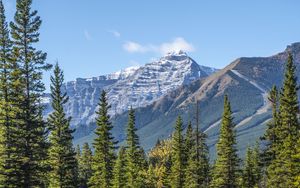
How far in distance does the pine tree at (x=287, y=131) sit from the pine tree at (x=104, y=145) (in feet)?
75.8

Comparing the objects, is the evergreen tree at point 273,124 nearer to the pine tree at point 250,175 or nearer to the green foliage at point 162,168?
the pine tree at point 250,175

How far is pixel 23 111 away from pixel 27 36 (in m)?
6.63

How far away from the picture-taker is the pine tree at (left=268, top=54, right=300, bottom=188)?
60.8 metres

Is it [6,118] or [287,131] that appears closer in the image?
[6,118]

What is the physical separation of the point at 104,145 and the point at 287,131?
25.8 m

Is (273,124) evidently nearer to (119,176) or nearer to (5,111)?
(119,176)

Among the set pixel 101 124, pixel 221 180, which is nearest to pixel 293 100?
pixel 221 180

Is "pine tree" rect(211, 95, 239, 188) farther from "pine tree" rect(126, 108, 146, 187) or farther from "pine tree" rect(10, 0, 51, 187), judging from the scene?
"pine tree" rect(10, 0, 51, 187)

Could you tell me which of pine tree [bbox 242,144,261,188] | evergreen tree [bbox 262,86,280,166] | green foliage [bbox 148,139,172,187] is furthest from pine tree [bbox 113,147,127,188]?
evergreen tree [bbox 262,86,280,166]

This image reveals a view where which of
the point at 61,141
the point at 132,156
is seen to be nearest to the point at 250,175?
the point at 132,156

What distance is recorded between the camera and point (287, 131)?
213ft

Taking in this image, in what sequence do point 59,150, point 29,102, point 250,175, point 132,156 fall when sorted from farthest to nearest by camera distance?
point 250,175 < point 132,156 < point 59,150 < point 29,102

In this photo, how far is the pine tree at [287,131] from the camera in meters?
60.8

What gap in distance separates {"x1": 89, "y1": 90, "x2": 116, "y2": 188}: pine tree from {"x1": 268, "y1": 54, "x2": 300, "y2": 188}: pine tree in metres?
23.1
